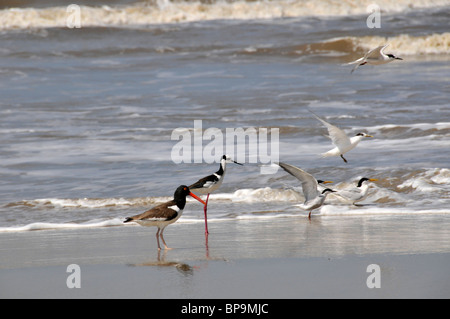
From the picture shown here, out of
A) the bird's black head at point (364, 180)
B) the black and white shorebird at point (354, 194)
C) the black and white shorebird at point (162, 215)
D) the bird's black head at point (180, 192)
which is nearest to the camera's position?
the black and white shorebird at point (162, 215)

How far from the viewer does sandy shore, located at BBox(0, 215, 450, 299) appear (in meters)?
5.01

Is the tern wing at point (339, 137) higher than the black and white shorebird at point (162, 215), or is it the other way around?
the tern wing at point (339, 137)

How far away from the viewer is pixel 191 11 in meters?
34.9

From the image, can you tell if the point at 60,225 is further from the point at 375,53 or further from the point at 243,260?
the point at 375,53

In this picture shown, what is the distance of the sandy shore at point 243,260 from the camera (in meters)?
5.01

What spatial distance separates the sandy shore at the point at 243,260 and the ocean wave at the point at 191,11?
27.0 m

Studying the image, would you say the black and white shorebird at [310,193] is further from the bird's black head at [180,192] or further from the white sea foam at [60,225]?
the white sea foam at [60,225]

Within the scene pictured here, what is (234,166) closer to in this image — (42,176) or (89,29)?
(42,176)

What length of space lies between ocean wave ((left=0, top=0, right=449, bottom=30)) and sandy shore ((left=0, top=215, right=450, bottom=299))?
27032mm

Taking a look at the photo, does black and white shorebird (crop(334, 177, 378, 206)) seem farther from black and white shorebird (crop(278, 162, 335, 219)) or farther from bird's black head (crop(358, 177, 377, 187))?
black and white shorebird (crop(278, 162, 335, 219))

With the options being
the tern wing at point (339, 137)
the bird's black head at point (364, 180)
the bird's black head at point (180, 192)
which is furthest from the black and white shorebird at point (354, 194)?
the bird's black head at point (180, 192)

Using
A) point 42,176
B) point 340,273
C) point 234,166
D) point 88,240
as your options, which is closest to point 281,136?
point 234,166

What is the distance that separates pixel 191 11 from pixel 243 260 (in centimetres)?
3002
